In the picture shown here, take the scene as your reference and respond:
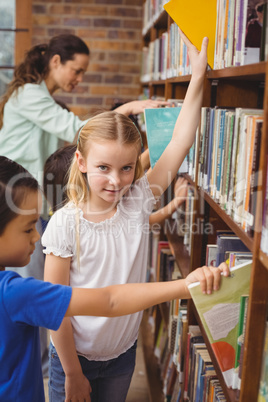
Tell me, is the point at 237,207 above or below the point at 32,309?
above

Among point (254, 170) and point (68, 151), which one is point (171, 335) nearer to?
point (68, 151)

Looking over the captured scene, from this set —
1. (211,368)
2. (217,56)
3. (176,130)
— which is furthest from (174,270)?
(217,56)

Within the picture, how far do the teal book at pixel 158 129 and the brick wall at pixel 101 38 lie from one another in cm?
237

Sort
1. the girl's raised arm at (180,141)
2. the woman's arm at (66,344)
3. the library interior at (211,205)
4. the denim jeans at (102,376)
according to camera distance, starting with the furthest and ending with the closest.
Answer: the girl's raised arm at (180,141) < the denim jeans at (102,376) < the woman's arm at (66,344) < the library interior at (211,205)

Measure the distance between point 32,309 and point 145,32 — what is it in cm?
308

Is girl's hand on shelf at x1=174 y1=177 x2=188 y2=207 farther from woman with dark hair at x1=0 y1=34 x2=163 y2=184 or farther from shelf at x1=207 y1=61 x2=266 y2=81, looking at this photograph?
shelf at x1=207 y1=61 x2=266 y2=81

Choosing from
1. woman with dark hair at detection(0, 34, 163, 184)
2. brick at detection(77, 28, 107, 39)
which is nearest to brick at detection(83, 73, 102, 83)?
brick at detection(77, 28, 107, 39)

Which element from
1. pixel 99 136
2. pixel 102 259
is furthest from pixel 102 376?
pixel 99 136

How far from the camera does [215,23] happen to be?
1.41m

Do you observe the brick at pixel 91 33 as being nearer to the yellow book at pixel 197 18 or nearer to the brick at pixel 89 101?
the brick at pixel 89 101

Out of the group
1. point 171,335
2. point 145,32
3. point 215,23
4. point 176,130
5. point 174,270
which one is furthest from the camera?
point 145,32

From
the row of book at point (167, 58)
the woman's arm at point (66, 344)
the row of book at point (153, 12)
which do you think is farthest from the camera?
the row of book at point (153, 12)

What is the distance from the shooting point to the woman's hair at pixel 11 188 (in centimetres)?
102

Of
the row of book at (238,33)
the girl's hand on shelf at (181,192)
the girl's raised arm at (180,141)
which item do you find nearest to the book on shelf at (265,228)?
the row of book at (238,33)
